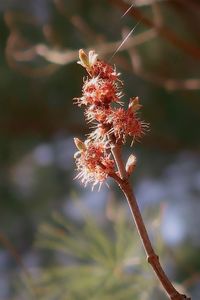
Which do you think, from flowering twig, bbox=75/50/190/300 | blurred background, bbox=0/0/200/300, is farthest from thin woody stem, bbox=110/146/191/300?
blurred background, bbox=0/0/200/300

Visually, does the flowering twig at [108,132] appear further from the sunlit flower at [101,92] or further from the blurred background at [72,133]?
the blurred background at [72,133]

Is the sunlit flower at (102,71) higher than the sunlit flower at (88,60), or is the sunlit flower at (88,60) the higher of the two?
the sunlit flower at (88,60)

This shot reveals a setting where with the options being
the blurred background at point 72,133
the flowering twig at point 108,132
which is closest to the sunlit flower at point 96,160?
the flowering twig at point 108,132

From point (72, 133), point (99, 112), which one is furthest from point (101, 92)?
point (72, 133)

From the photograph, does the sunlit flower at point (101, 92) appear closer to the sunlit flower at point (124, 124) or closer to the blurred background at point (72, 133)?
the sunlit flower at point (124, 124)

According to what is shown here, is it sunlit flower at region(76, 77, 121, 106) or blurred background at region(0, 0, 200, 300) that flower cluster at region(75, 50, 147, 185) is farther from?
blurred background at region(0, 0, 200, 300)

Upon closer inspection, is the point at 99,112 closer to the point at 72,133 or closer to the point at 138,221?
the point at 138,221

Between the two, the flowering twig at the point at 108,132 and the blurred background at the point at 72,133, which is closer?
the flowering twig at the point at 108,132

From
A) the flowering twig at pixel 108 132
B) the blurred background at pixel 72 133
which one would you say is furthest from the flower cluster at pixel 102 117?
the blurred background at pixel 72 133

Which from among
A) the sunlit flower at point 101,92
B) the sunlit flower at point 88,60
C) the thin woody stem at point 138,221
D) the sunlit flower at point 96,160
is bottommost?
the thin woody stem at point 138,221
